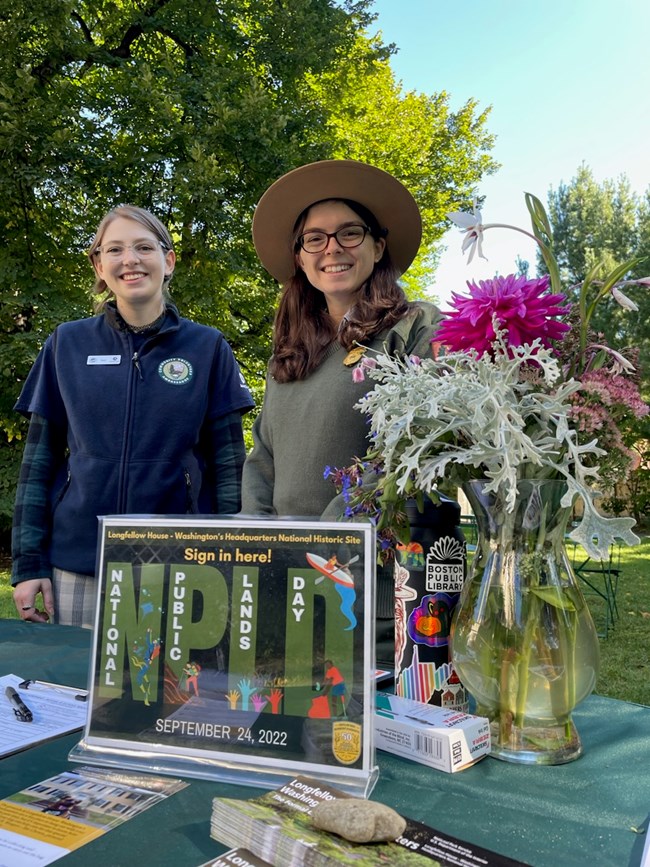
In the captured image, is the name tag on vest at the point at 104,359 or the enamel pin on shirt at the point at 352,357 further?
the name tag on vest at the point at 104,359

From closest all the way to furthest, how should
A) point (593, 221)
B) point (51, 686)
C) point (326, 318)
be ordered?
1. point (51, 686)
2. point (326, 318)
3. point (593, 221)

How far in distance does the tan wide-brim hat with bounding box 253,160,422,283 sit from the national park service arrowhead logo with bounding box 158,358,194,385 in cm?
44

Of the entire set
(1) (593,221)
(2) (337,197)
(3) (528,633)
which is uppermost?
(1) (593,221)

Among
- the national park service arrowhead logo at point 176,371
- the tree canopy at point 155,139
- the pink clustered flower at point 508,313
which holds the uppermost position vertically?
the tree canopy at point 155,139

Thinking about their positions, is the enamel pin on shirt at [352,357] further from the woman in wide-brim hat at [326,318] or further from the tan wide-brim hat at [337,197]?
the tan wide-brim hat at [337,197]

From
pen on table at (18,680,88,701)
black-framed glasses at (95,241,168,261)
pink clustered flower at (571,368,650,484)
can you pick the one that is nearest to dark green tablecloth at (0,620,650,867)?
pen on table at (18,680,88,701)

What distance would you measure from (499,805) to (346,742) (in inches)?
7.7

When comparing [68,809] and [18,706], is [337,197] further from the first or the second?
[68,809]

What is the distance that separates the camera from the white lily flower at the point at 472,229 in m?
1.02

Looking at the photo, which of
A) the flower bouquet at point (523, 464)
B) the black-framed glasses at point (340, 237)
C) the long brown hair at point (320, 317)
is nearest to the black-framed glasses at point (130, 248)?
the long brown hair at point (320, 317)

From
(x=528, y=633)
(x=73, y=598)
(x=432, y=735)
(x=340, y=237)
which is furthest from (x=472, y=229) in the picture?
(x=73, y=598)

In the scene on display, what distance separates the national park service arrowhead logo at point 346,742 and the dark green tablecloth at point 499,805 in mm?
55

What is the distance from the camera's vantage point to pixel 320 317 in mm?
1997

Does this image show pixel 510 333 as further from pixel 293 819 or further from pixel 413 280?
pixel 413 280
